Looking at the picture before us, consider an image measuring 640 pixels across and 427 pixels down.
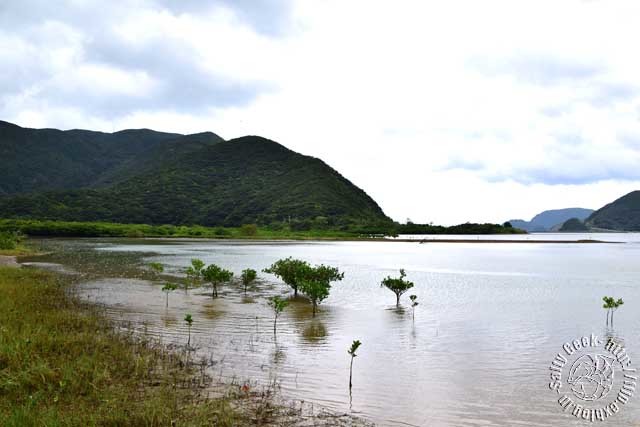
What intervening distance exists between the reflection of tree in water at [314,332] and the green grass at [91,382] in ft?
Result: 19.6

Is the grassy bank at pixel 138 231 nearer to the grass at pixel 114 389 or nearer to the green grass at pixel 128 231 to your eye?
the green grass at pixel 128 231

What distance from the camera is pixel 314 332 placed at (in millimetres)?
18969

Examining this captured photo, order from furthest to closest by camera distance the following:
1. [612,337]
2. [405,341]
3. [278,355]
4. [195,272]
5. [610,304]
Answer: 1. [195,272]
2. [610,304]
3. [612,337]
4. [405,341]
5. [278,355]

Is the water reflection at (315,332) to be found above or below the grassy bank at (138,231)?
below

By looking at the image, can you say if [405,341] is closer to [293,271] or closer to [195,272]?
[293,271]

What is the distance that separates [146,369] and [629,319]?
24005 millimetres

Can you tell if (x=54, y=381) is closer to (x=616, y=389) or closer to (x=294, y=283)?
(x=616, y=389)

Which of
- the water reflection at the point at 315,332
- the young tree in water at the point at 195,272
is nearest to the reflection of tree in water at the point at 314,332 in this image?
the water reflection at the point at 315,332

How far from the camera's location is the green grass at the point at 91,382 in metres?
8.01

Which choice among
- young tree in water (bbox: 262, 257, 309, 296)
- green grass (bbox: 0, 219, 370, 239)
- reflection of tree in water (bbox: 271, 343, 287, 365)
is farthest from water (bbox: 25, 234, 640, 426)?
green grass (bbox: 0, 219, 370, 239)

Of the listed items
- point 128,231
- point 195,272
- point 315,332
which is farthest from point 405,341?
point 128,231

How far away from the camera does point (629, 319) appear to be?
23188 millimetres

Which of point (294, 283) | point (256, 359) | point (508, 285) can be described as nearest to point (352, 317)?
point (294, 283)

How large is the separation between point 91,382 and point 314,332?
10.5 metres
